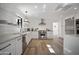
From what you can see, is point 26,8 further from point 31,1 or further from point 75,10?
point 75,10

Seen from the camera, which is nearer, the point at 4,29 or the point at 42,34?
the point at 4,29

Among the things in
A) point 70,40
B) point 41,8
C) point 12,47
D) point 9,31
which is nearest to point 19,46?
point 12,47

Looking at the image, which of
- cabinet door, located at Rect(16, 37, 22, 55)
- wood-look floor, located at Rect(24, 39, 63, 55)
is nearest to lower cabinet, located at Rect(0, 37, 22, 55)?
cabinet door, located at Rect(16, 37, 22, 55)

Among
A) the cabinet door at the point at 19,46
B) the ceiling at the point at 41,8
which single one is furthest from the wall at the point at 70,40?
the cabinet door at the point at 19,46

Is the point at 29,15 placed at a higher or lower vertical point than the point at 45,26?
higher

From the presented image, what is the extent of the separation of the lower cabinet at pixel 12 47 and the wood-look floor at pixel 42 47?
0.15 meters

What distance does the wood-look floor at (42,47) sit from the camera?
6.58 ft

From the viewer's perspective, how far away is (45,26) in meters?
2.02

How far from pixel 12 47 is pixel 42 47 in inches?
21.1

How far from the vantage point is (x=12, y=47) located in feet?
6.43

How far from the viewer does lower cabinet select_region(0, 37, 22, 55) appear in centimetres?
191
